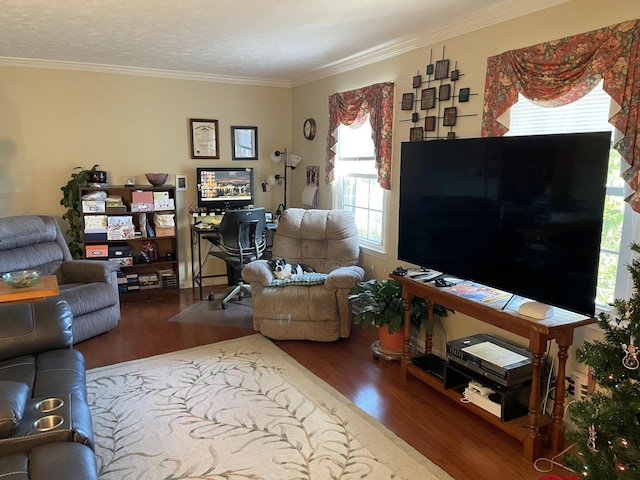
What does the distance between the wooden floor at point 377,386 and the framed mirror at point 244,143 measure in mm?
1890

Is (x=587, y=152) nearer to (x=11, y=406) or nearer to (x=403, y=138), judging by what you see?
(x=403, y=138)

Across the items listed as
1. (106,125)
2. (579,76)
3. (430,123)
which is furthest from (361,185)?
(106,125)

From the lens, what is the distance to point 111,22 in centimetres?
318

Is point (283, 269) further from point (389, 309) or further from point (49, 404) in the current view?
point (49, 404)

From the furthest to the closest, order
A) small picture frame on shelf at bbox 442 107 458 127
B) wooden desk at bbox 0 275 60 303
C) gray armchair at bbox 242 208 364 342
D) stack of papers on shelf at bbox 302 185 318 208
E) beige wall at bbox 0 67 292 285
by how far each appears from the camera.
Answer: stack of papers on shelf at bbox 302 185 318 208
beige wall at bbox 0 67 292 285
gray armchair at bbox 242 208 364 342
small picture frame on shelf at bbox 442 107 458 127
wooden desk at bbox 0 275 60 303

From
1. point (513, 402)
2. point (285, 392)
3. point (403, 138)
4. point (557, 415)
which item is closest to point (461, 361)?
point (513, 402)

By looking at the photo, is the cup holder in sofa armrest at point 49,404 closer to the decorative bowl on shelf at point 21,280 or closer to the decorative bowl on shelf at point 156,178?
the decorative bowl on shelf at point 21,280

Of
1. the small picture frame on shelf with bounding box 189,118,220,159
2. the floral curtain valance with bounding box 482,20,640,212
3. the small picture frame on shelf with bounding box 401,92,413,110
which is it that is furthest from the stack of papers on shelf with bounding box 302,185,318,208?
the floral curtain valance with bounding box 482,20,640,212

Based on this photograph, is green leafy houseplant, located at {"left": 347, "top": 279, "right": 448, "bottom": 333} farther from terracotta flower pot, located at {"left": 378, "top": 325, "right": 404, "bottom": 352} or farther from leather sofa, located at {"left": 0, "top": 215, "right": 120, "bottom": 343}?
leather sofa, located at {"left": 0, "top": 215, "right": 120, "bottom": 343}

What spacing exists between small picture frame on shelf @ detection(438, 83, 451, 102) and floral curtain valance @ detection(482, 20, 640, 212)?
1.17ft

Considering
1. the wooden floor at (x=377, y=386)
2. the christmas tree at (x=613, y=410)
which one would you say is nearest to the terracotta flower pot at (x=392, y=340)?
the wooden floor at (x=377, y=386)

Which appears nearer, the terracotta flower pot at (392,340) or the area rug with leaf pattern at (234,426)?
the area rug with leaf pattern at (234,426)

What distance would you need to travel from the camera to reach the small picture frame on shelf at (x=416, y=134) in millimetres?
3513

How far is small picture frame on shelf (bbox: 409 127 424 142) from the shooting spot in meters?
3.51
